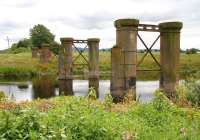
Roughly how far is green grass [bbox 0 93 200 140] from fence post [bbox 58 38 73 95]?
104 ft

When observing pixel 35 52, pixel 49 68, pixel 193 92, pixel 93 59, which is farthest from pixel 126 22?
pixel 35 52

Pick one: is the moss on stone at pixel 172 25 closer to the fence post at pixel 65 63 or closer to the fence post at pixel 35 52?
the fence post at pixel 65 63

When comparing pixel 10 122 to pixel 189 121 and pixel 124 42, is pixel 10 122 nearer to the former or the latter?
pixel 189 121

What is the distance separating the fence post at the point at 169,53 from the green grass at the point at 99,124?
11.2 m

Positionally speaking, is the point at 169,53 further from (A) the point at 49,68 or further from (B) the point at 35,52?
(B) the point at 35,52

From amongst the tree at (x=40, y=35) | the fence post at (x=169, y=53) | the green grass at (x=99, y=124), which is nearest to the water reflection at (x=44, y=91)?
the fence post at (x=169, y=53)

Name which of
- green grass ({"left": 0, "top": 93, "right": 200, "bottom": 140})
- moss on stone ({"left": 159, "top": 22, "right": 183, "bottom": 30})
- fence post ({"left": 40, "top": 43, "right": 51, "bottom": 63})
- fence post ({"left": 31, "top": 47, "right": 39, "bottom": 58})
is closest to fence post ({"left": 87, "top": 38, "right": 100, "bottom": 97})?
fence post ({"left": 40, "top": 43, "right": 51, "bottom": 63})

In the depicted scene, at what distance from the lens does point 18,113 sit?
28.1ft

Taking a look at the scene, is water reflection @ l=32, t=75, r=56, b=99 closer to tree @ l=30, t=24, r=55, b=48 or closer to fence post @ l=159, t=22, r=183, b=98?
fence post @ l=159, t=22, r=183, b=98

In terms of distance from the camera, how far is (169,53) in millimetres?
23922

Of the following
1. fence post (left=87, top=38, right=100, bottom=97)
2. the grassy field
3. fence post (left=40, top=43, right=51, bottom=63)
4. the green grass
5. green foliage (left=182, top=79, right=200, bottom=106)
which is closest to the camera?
the green grass

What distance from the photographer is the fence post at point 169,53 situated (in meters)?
Answer: 23.8

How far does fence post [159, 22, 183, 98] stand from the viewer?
78.0 ft

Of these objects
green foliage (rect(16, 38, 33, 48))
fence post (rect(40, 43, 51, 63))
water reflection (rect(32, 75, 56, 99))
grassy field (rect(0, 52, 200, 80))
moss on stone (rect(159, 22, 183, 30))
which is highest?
green foliage (rect(16, 38, 33, 48))
